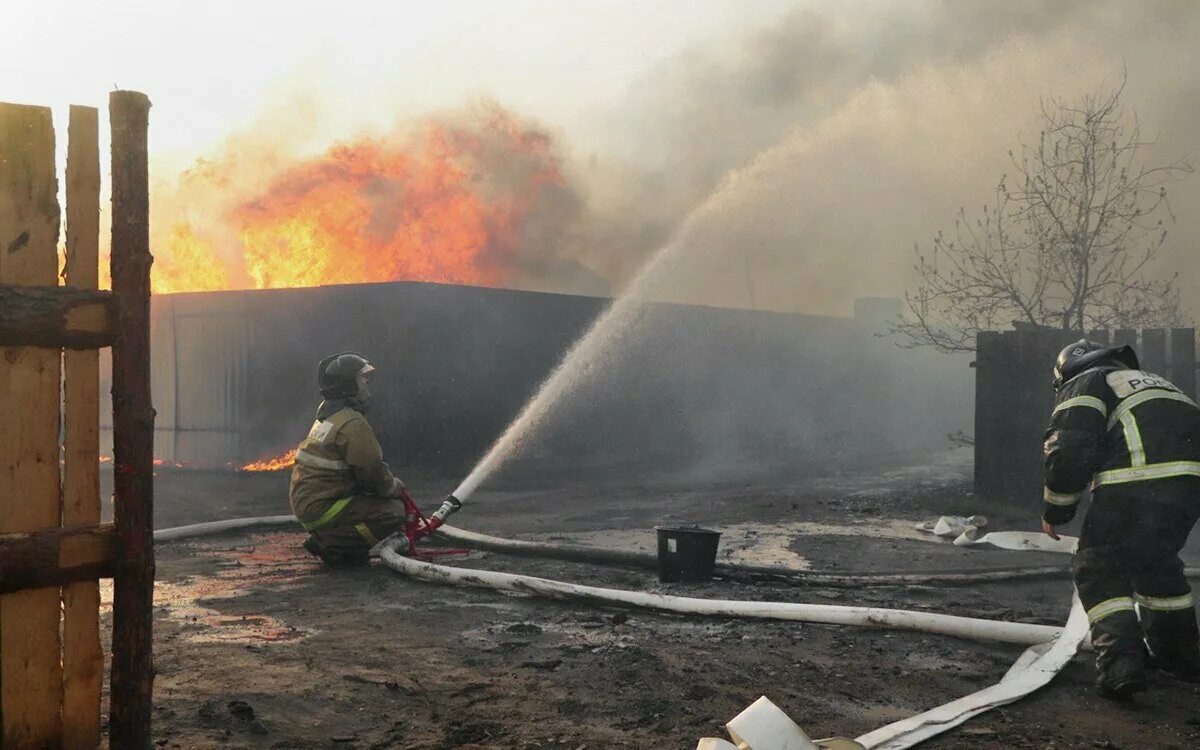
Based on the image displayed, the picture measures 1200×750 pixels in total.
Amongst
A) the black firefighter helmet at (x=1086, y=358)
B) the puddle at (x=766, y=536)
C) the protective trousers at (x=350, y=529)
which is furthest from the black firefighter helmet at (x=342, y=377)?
the black firefighter helmet at (x=1086, y=358)

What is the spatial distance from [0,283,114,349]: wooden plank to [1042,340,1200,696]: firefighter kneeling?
14.2ft

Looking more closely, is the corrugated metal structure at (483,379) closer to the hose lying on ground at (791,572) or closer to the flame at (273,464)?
the flame at (273,464)

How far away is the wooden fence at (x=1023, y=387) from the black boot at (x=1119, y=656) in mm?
6539

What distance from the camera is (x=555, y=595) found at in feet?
19.6

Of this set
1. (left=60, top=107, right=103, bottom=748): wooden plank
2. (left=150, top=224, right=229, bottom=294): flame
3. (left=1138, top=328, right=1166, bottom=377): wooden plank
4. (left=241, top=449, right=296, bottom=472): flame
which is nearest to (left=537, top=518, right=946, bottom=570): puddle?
(left=1138, top=328, right=1166, bottom=377): wooden plank

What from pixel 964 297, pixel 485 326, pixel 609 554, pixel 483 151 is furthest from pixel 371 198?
pixel 609 554

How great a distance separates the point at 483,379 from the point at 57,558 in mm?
13335

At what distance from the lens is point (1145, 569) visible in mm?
4625

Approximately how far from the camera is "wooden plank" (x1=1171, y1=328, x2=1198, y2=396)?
1024 cm

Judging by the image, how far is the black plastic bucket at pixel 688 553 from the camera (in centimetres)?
660

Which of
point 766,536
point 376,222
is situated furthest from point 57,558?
point 376,222

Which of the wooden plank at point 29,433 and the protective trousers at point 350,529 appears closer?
the wooden plank at point 29,433

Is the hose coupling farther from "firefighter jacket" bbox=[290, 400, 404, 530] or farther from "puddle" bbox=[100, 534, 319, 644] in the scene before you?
"puddle" bbox=[100, 534, 319, 644]

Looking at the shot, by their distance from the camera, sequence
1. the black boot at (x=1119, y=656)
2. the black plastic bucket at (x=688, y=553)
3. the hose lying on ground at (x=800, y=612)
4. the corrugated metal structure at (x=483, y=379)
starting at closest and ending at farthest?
the black boot at (x=1119, y=656), the hose lying on ground at (x=800, y=612), the black plastic bucket at (x=688, y=553), the corrugated metal structure at (x=483, y=379)
